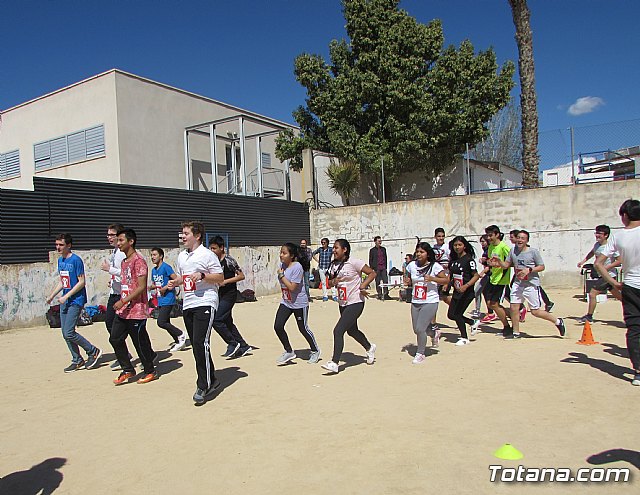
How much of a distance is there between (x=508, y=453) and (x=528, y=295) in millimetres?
4746

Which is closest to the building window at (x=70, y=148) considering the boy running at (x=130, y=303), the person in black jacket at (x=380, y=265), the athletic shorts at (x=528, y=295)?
the person in black jacket at (x=380, y=265)

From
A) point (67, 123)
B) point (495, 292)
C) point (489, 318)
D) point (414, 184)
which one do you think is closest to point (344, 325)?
point (495, 292)

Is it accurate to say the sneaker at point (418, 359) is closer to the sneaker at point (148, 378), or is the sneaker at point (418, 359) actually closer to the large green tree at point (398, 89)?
the sneaker at point (148, 378)

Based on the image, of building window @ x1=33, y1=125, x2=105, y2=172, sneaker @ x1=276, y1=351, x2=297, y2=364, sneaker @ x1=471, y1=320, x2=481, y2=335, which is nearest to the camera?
sneaker @ x1=276, y1=351, x2=297, y2=364

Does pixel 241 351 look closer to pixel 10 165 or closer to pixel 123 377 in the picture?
pixel 123 377

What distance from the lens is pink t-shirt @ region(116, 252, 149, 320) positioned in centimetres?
628

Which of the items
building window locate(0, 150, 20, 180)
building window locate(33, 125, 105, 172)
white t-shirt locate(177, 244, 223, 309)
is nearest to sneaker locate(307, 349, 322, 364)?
white t-shirt locate(177, 244, 223, 309)

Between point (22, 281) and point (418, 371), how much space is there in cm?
958

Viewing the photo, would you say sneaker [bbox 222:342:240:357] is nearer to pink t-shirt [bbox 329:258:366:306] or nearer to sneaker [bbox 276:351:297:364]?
sneaker [bbox 276:351:297:364]

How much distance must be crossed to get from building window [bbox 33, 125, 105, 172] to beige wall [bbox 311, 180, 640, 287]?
421 inches

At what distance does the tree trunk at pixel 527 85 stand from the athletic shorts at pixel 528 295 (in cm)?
1107

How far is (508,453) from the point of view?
3.85 metres

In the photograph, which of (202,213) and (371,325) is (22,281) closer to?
(202,213)

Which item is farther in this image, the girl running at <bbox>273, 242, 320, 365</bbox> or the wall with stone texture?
the wall with stone texture
